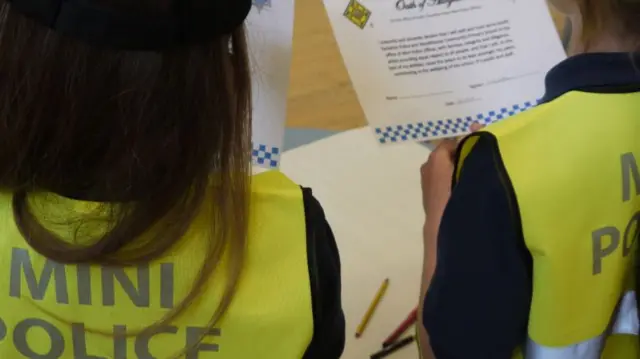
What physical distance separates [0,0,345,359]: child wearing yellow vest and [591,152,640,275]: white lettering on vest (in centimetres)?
20

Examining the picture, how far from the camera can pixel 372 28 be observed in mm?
929

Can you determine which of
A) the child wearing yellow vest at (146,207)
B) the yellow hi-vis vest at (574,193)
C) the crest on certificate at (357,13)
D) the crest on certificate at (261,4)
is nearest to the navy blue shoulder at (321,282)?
the child wearing yellow vest at (146,207)

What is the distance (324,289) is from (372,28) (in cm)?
39

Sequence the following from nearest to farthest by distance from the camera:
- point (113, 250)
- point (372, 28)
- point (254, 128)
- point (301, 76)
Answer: point (113, 250) → point (254, 128) → point (372, 28) → point (301, 76)

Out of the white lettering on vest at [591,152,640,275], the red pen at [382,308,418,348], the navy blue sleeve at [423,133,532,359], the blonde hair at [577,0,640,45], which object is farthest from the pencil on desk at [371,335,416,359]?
the blonde hair at [577,0,640,45]

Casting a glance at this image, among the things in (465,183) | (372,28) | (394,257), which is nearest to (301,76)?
(372,28)

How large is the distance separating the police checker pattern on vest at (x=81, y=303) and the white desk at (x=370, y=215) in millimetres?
240

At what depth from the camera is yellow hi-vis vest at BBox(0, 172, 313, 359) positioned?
1.92 feet

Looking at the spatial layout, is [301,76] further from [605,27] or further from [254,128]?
[605,27]

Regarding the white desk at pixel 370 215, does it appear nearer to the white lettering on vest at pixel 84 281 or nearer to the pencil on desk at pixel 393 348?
the pencil on desk at pixel 393 348

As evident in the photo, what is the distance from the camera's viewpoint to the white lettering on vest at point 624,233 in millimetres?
630

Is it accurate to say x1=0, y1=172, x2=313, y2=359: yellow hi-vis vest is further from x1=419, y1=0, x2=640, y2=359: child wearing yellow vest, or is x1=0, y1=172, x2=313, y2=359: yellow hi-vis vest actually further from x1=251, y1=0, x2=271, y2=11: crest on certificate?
x1=251, y1=0, x2=271, y2=11: crest on certificate

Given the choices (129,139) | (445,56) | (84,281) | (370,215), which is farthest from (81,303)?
(445,56)

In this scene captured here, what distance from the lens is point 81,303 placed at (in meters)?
0.59
